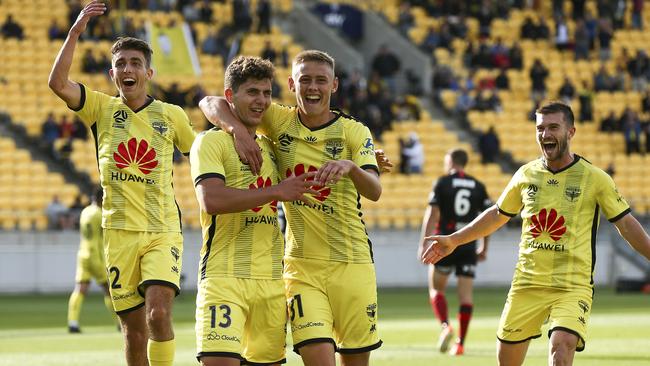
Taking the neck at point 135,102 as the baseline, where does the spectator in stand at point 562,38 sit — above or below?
above

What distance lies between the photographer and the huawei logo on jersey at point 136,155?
9.49 m

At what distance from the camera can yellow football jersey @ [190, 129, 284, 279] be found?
788 cm

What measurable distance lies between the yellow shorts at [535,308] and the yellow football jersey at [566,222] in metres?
0.07

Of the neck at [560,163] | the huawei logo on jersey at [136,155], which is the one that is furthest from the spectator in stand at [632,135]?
the huawei logo on jersey at [136,155]

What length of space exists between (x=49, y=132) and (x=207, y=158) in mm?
22682

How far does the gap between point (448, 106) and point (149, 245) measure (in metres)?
27.2

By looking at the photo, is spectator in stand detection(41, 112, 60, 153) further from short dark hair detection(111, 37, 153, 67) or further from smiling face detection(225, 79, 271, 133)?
smiling face detection(225, 79, 271, 133)

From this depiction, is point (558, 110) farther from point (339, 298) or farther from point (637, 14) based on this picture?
point (637, 14)

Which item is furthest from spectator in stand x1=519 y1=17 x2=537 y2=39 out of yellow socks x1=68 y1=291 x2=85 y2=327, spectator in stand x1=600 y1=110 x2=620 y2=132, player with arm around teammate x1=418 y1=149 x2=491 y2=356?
player with arm around teammate x1=418 y1=149 x2=491 y2=356

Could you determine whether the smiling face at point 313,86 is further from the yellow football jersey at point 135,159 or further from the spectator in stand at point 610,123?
the spectator in stand at point 610,123

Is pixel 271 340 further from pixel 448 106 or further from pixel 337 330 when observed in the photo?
pixel 448 106

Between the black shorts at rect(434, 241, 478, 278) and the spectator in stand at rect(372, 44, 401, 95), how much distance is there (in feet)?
70.0

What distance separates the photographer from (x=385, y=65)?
3603 centimetres

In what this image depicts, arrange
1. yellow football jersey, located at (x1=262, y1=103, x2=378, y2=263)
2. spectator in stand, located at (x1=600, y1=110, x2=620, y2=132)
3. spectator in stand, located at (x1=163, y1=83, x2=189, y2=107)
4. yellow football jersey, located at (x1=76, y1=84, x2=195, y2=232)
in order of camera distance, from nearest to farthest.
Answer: yellow football jersey, located at (x1=262, y1=103, x2=378, y2=263)
yellow football jersey, located at (x1=76, y1=84, x2=195, y2=232)
spectator in stand, located at (x1=163, y1=83, x2=189, y2=107)
spectator in stand, located at (x1=600, y1=110, x2=620, y2=132)
